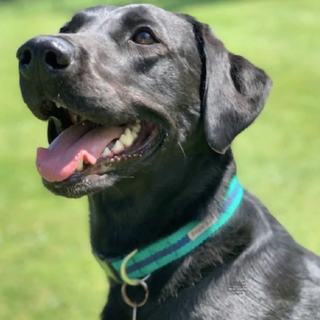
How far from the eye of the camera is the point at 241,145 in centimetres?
748

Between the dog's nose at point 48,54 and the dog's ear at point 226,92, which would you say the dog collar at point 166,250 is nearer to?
the dog's ear at point 226,92

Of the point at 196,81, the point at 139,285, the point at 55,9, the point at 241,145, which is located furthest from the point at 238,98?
A: the point at 55,9

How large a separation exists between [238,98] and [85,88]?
2.51ft

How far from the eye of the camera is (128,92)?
2689 mm

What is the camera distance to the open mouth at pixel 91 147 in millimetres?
2568

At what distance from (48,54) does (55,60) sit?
4cm

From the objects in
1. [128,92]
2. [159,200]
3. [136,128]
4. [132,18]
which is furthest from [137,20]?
[159,200]

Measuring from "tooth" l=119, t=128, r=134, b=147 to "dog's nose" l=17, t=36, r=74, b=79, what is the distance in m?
0.45

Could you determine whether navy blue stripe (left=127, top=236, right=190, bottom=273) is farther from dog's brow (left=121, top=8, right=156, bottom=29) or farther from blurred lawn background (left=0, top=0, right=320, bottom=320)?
blurred lawn background (left=0, top=0, right=320, bottom=320)

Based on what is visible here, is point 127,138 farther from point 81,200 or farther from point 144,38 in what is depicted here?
point 81,200

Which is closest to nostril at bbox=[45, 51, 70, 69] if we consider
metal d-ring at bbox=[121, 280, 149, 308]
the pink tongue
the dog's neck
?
the pink tongue

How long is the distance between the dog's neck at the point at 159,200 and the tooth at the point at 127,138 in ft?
0.73

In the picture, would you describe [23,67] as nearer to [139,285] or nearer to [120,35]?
[120,35]

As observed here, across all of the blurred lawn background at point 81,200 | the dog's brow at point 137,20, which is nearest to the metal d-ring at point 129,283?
the dog's brow at point 137,20
